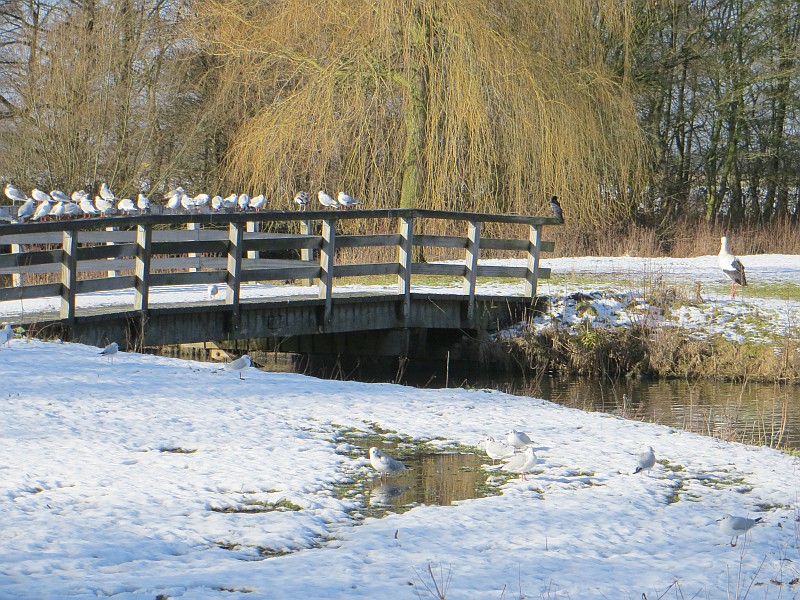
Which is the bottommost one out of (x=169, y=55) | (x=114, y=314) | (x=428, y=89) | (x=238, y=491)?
(x=238, y=491)

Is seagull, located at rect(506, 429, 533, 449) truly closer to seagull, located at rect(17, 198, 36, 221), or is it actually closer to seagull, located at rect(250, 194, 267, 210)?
seagull, located at rect(250, 194, 267, 210)

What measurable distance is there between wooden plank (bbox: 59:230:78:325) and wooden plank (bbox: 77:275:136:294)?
216mm

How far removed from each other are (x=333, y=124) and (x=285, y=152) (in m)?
0.99

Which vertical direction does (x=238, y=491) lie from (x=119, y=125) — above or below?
below

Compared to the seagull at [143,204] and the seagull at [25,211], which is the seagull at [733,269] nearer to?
the seagull at [143,204]

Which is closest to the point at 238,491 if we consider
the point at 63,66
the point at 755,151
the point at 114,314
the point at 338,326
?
the point at 114,314

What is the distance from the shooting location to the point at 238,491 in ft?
18.6

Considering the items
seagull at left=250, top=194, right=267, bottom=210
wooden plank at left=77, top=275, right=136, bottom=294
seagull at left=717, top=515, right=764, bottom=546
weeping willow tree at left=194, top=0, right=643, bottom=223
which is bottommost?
seagull at left=717, top=515, right=764, bottom=546

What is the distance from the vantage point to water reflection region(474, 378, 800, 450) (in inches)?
378

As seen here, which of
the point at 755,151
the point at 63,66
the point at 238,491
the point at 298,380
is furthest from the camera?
the point at 755,151

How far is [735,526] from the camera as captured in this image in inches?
201

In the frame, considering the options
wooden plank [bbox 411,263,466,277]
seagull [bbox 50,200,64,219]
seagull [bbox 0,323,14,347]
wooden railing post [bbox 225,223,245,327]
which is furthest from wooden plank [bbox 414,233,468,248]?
seagull [bbox 0,323,14,347]

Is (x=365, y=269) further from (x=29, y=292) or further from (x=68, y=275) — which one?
(x=29, y=292)

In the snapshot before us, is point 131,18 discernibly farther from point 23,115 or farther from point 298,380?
point 298,380
